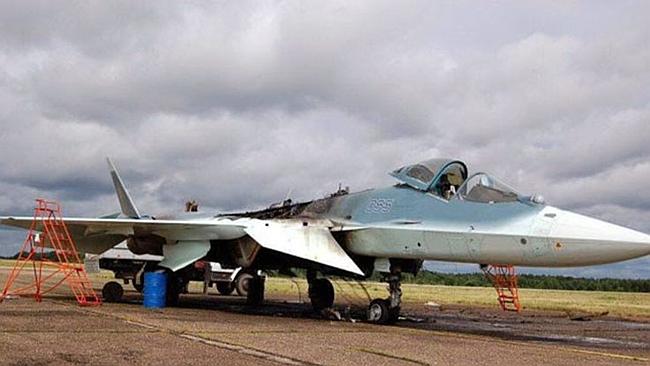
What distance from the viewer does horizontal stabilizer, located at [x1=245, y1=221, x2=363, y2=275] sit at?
13.2 meters

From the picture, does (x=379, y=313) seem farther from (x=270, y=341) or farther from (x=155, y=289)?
(x=155, y=289)

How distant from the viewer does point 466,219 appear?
11867mm

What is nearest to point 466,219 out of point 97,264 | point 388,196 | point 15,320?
point 388,196

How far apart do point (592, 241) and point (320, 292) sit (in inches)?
291

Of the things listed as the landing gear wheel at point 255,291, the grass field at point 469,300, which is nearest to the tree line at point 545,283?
the grass field at point 469,300

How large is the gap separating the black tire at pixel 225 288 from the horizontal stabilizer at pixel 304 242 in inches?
501

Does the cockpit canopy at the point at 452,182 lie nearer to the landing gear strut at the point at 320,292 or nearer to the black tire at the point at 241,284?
the landing gear strut at the point at 320,292

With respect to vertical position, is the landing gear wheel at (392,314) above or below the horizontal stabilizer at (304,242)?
below

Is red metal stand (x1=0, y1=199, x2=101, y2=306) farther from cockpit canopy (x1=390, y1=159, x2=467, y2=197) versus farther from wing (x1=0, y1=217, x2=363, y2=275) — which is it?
cockpit canopy (x1=390, y1=159, x2=467, y2=197)

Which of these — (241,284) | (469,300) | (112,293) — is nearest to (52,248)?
(112,293)

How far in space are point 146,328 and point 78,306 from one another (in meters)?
4.68

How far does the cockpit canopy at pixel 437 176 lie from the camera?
42.3ft

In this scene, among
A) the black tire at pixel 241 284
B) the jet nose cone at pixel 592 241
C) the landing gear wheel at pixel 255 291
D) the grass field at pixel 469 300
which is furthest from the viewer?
the black tire at pixel 241 284

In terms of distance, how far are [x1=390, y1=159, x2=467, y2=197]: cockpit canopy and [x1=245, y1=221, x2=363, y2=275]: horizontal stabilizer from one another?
6.04 feet
